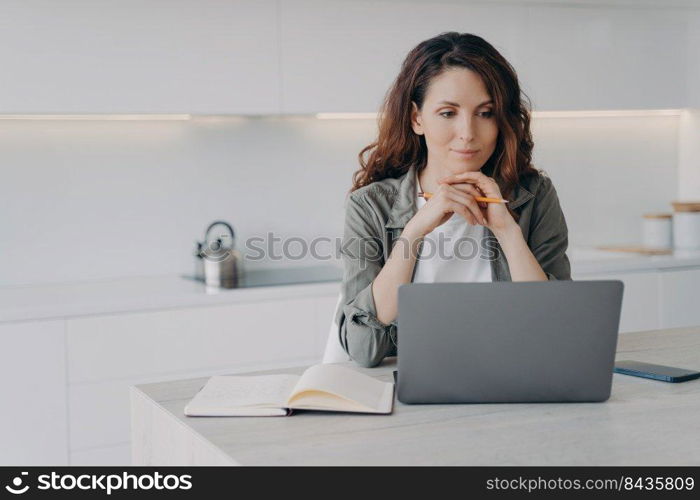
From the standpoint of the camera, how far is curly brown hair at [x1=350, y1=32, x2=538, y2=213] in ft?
6.93

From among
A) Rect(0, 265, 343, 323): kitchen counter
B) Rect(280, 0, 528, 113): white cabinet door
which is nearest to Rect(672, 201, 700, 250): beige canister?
Rect(280, 0, 528, 113): white cabinet door

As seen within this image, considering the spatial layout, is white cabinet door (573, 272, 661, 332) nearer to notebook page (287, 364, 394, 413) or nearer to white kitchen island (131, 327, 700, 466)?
white kitchen island (131, 327, 700, 466)

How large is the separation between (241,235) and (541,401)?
237 centimetres

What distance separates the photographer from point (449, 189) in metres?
1.91

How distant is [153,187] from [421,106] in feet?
5.44

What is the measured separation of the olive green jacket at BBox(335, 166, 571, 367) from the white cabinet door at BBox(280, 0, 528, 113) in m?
1.24

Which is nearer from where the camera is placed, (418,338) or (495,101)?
(418,338)

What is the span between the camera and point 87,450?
296cm

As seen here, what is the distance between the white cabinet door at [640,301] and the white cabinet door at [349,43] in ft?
3.92

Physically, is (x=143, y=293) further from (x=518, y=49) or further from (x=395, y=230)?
(x=518, y=49)

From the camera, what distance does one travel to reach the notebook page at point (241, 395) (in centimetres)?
141

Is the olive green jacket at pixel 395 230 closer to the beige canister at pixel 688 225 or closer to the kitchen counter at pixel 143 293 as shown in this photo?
the kitchen counter at pixel 143 293
